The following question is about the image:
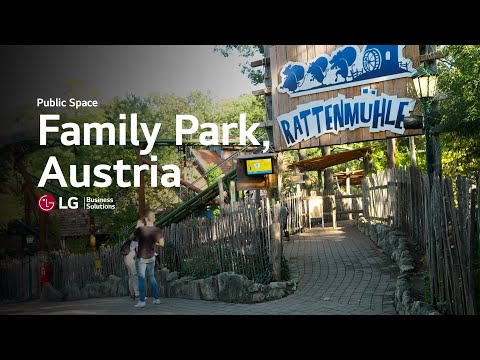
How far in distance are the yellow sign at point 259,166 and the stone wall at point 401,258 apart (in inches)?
79.9

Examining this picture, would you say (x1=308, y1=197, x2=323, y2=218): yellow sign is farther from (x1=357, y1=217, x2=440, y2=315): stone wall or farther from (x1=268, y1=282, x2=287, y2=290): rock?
(x1=268, y1=282, x2=287, y2=290): rock

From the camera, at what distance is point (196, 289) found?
6.42m

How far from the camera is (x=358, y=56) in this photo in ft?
22.0

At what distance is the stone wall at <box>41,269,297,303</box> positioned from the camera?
576 cm

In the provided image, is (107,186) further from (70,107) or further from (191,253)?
(191,253)

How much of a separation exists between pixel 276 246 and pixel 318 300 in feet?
3.32

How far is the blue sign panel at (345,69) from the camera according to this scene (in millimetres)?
6578

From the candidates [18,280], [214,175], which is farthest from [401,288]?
[214,175]

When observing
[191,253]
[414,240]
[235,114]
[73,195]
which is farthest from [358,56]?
[73,195]

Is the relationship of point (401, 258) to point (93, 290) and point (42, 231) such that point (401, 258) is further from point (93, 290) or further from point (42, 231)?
point (42, 231)

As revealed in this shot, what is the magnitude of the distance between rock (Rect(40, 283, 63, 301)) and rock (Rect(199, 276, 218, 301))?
5.78 ft

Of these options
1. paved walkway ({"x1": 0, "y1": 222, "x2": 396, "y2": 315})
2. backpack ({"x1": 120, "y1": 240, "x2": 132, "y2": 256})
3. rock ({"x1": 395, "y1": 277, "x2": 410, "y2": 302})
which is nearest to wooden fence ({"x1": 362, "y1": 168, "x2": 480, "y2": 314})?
rock ({"x1": 395, "y1": 277, "x2": 410, "y2": 302})

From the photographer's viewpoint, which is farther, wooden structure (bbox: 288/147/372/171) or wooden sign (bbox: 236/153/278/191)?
wooden structure (bbox: 288/147/372/171)

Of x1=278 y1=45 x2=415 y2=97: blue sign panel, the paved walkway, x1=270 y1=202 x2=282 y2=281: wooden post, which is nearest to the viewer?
the paved walkway
